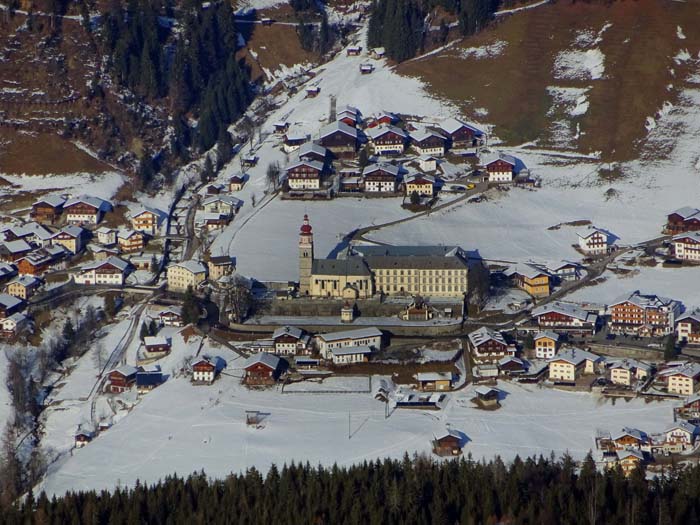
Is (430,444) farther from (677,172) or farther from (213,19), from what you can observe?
(213,19)

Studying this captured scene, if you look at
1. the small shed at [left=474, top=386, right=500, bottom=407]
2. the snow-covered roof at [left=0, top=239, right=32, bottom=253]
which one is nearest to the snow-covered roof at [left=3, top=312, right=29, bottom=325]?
the snow-covered roof at [left=0, top=239, right=32, bottom=253]

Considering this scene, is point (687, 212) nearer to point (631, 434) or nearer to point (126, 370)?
point (631, 434)

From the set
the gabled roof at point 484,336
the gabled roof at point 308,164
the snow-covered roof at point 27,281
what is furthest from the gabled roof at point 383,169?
the gabled roof at point 484,336

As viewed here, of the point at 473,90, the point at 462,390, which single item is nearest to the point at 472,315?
the point at 462,390

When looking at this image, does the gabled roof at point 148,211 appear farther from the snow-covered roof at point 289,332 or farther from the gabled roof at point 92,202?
the snow-covered roof at point 289,332

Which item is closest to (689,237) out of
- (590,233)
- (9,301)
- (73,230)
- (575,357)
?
(590,233)

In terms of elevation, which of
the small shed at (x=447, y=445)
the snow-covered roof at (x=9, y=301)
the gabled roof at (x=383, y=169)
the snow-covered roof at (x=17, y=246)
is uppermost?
the gabled roof at (x=383, y=169)

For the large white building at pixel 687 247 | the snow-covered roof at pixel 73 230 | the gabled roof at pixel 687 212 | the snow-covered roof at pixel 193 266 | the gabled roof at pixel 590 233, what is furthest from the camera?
the gabled roof at pixel 687 212

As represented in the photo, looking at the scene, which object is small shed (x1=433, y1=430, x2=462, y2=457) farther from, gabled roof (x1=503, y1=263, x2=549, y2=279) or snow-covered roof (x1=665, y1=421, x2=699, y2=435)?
gabled roof (x1=503, y1=263, x2=549, y2=279)
